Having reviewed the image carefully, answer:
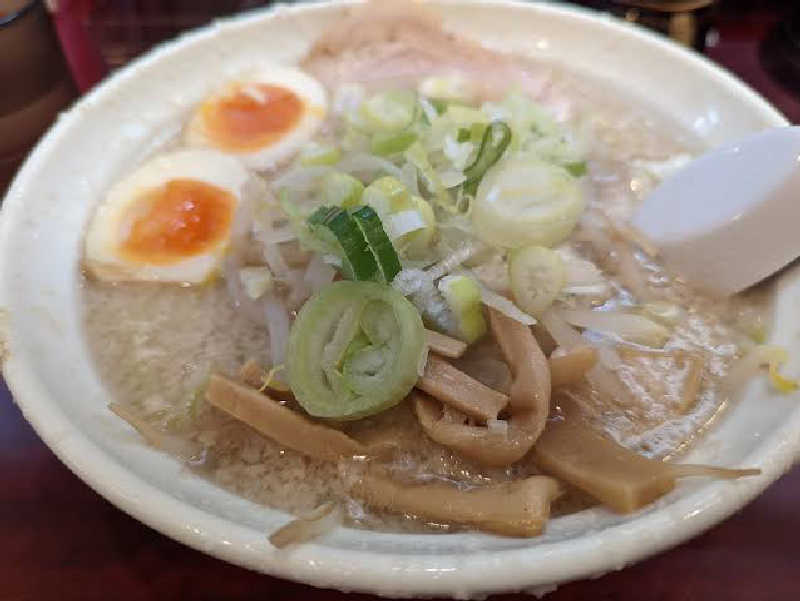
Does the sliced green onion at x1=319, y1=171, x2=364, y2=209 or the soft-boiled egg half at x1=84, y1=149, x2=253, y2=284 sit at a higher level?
the sliced green onion at x1=319, y1=171, x2=364, y2=209

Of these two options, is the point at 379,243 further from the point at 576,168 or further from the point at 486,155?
the point at 576,168

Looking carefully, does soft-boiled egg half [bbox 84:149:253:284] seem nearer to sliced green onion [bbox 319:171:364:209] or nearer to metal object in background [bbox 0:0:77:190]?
sliced green onion [bbox 319:171:364:209]

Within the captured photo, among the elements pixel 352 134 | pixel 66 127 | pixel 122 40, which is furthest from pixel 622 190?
pixel 122 40

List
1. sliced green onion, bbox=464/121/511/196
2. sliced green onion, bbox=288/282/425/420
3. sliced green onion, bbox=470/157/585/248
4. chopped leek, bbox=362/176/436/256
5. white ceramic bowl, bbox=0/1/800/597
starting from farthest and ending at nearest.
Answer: sliced green onion, bbox=464/121/511/196
sliced green onion, bbox=470/157/585/248
chopped leek, bbox=362/176/436/256
sliced green onion, bbox=288/282/425/420
white ceramic bowl, bbox=0/1/800/597

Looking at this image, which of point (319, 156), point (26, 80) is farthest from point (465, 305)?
point (26, 80)

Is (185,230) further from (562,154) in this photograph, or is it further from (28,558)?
(562,154)

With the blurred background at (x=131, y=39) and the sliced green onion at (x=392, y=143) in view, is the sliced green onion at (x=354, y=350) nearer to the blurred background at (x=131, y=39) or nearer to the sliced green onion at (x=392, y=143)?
the sliced green onion at (x=392, y=143)

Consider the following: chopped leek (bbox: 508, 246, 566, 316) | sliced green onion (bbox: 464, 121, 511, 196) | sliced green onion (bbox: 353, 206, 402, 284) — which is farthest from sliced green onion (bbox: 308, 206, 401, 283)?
sliced green onion (bbox: 464, 121, 511, 196)
